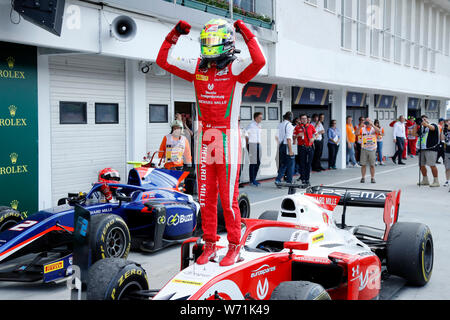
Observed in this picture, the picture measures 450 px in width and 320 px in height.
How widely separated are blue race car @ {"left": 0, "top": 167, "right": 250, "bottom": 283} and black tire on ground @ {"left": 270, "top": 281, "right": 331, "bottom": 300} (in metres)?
2.51

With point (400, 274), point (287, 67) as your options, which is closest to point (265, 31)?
point (287, 67)

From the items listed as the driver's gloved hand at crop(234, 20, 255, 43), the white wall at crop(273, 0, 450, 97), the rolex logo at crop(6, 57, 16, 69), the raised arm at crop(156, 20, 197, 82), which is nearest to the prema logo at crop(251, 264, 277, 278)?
the raised arm at crop(156, 20, 197, 82)

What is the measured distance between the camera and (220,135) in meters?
3.96

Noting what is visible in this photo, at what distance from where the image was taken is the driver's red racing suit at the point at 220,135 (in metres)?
3.96

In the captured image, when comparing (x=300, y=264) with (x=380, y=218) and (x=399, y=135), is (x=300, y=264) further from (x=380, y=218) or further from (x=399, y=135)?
(x=399, y=135)

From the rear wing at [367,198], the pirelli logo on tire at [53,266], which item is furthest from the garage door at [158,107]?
the pirelli logo on tire at [53,266]

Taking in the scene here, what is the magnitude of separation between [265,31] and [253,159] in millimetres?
3110

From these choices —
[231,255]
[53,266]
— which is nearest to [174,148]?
[53,266]

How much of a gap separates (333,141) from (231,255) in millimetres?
14106

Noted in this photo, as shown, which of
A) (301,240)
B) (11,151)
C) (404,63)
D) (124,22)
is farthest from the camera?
(404,63)

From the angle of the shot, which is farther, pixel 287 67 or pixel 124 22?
pixel 287 67

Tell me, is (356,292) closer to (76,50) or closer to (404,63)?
(76,50)

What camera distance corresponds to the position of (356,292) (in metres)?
4.30

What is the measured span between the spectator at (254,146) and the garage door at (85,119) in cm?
361
